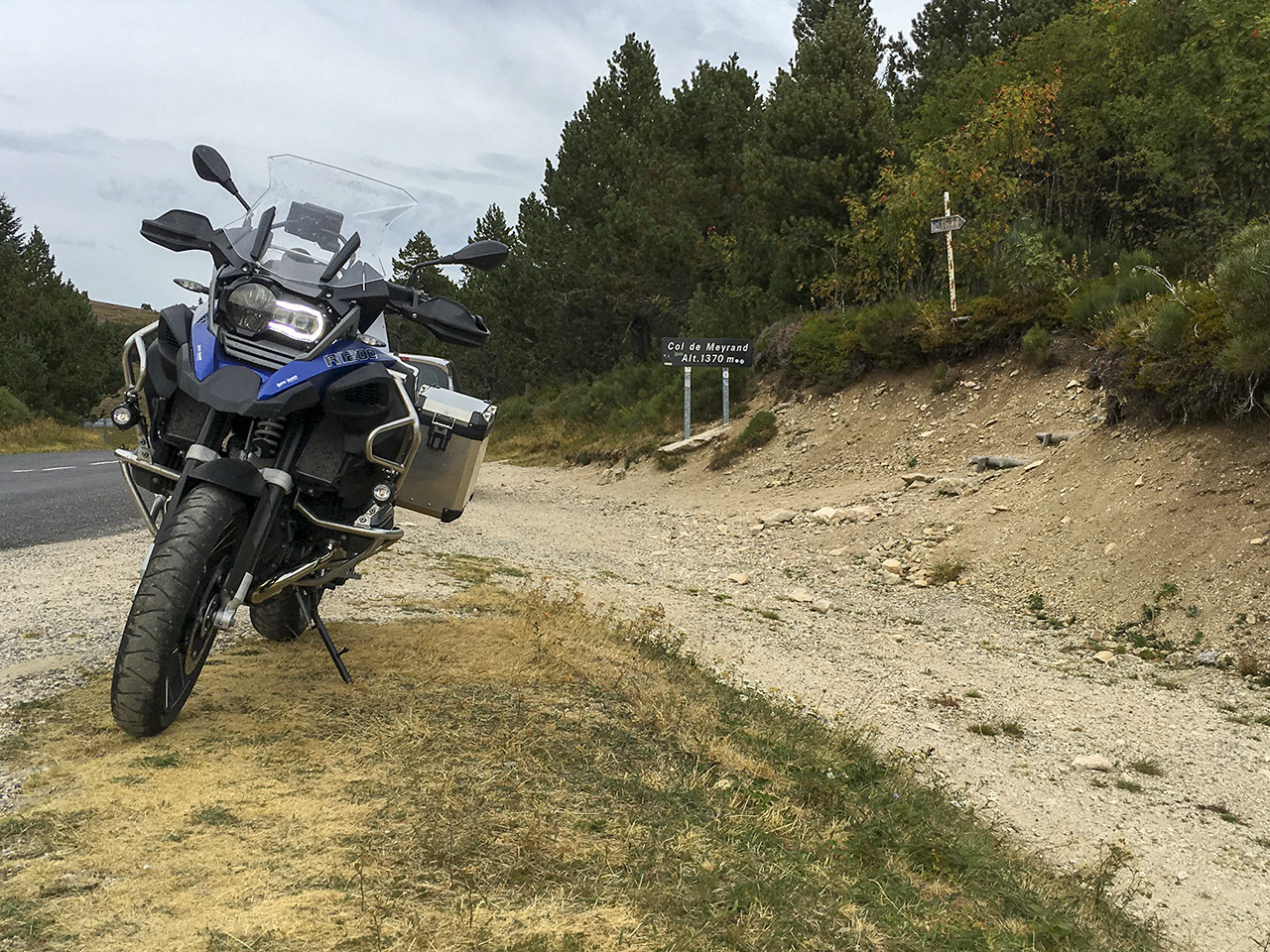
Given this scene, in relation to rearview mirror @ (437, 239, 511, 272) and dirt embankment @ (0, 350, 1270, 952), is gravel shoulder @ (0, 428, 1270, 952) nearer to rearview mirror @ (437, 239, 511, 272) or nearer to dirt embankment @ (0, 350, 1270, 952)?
dirt embankment @ (0, 350, 1270, 952)

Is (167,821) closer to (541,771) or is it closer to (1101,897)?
(541,771)

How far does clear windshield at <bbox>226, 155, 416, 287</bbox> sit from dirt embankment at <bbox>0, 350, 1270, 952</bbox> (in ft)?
6.71

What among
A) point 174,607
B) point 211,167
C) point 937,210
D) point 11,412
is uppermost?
point 937,210

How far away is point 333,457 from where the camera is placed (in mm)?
3816

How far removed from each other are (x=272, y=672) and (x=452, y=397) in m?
1.55

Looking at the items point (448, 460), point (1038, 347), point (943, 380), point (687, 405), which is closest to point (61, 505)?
point (448, 460)

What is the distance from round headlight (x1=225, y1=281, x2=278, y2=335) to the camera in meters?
3.76

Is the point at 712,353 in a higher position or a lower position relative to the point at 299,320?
higher

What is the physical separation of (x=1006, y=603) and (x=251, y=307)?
8310 millimetres

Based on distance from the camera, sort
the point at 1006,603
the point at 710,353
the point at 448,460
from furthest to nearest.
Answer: the point at 710,353
the point at 1006,603
the point at 448,460

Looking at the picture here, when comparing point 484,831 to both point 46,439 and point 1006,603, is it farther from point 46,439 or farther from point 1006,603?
point 46,439

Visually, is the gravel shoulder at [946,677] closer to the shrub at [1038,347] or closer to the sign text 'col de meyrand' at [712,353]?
the shrub at [1038,347]

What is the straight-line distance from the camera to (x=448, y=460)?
488 cm

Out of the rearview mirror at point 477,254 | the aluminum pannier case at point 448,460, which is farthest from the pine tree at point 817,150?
the rearview mirror at point 477,254
